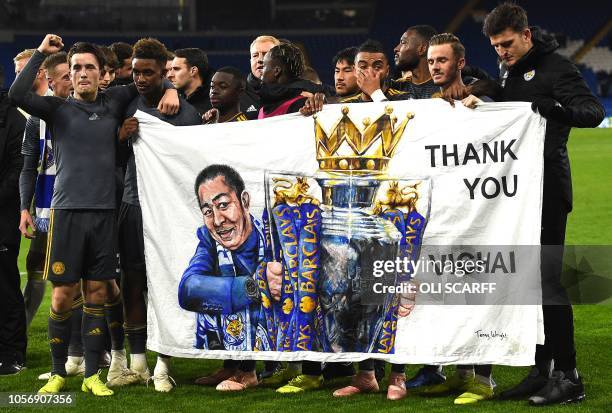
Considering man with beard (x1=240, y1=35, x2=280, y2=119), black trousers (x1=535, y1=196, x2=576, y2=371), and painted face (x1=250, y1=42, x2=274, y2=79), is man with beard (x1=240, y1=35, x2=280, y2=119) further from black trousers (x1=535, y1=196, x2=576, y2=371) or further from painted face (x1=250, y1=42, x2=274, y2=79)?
black trousers (x1=535, y1=196, x2=576, y2=371)

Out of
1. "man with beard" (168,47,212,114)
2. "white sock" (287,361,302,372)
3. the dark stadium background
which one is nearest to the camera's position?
"white sock" (287,361,302,372)

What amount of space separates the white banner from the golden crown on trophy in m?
0.04

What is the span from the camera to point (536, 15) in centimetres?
3975

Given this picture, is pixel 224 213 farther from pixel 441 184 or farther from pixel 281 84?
pixel 441 184

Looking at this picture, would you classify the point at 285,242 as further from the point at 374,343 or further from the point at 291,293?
the point at 374,343

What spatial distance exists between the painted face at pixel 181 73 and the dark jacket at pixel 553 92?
2113 millimetres

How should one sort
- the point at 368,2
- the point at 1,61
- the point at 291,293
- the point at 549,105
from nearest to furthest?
1. the point at 549,105
2. the point at 291,293
3. the point at 1,61
4. the point at 368,2

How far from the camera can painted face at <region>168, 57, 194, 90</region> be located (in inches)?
240

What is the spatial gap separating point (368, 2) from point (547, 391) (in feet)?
115

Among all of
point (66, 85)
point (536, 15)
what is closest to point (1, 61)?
point (536, 15)

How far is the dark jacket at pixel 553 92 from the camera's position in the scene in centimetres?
486

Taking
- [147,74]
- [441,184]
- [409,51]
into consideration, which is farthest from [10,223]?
[441,184]

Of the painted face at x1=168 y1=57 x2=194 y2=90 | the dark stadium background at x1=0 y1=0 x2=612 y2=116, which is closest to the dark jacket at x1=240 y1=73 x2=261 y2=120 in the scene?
the painted face at x1=168 y1=57 x2=194 y2=90
